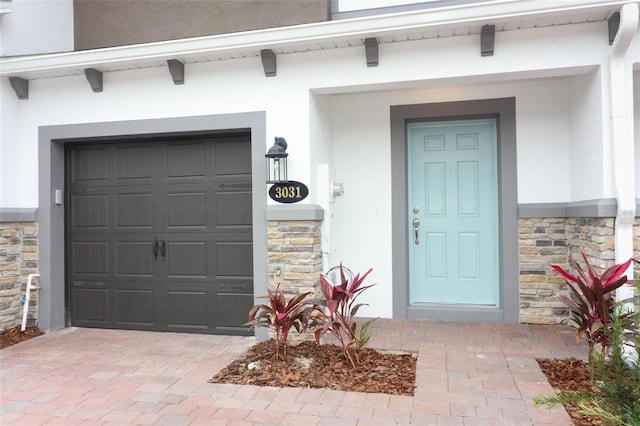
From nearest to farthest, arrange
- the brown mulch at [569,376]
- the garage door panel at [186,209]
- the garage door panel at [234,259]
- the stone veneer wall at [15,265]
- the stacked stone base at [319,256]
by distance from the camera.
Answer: the brown mulch at [569,376], the stacked stone base at [319,256], the garage door panel at [234,259], the garage door panel at [186,209], the stone veneer wall at [15,265]

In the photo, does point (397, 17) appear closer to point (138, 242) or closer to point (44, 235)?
point (138, 242)

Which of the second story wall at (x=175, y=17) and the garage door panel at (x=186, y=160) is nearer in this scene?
the second story wall at (x=175, y=17)

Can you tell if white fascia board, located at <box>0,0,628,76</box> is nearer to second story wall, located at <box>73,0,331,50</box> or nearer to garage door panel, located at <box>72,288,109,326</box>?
second story wall, located at <box>73,0,331,50</box>

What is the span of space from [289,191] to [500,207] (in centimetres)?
235

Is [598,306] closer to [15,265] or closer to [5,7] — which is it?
[15,265]

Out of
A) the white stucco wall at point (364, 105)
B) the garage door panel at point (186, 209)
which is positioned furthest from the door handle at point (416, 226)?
the garage door panel at point (186, 209)

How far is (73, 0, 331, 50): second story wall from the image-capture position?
4.65m

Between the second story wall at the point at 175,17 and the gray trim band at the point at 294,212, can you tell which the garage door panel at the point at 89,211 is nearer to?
the second story wall at the point at 175,17

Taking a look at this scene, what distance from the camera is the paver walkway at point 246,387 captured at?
3043mm

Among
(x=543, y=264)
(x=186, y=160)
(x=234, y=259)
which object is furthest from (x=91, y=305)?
(x=543, y=264)

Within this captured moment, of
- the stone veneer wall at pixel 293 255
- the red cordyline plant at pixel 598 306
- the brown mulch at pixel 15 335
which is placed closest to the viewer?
the red cordyline plant at pixel 598 306

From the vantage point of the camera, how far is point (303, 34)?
4.40 metres

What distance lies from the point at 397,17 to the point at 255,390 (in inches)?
132

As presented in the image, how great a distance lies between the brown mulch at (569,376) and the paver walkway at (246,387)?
69 millimetres
